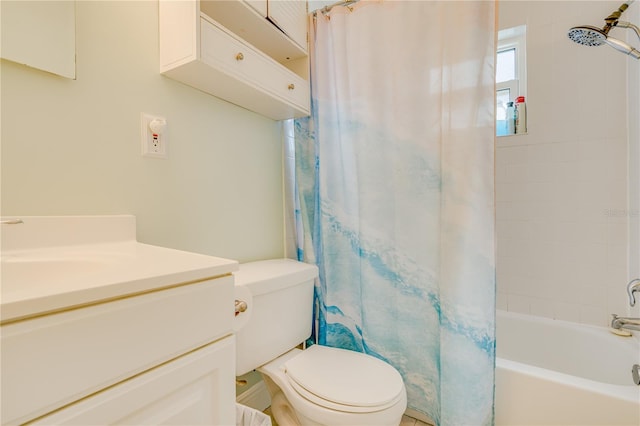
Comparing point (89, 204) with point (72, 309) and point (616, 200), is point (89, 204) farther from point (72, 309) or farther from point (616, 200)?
point (616, 200)

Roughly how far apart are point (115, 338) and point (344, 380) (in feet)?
2.60

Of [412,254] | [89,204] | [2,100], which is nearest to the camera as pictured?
[2,100]

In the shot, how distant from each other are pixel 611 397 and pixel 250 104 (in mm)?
1653

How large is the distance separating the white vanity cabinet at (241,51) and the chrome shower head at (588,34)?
1076 mm

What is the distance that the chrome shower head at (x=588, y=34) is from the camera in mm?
1092

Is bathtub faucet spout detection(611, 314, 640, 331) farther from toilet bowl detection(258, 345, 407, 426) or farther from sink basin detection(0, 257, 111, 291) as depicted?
sink basin detection(0, 257, 111, 291)

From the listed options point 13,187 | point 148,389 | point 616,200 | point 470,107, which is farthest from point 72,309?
point 616,200

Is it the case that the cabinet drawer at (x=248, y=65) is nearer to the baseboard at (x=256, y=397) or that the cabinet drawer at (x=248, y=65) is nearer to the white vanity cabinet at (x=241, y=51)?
the white vanity cabinet at (x=241, y=51)

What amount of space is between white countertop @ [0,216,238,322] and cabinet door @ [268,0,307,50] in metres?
0.97

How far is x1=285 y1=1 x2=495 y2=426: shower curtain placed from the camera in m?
1.04

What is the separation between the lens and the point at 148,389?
1.48 feet

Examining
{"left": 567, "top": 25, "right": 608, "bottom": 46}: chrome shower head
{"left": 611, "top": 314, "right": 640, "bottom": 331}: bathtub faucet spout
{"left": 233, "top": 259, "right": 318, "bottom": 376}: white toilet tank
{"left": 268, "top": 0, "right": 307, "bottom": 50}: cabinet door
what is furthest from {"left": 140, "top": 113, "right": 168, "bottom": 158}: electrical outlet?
{"left": 611, "top": 314, "right": 640, "bottom": 331}: bathtub faucet spout

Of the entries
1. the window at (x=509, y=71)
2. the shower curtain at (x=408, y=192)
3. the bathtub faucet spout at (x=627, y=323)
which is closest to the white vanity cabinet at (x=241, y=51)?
the shower curtain at (x=408, y=192)

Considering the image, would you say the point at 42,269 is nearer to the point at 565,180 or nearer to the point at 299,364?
the point at 299,364
